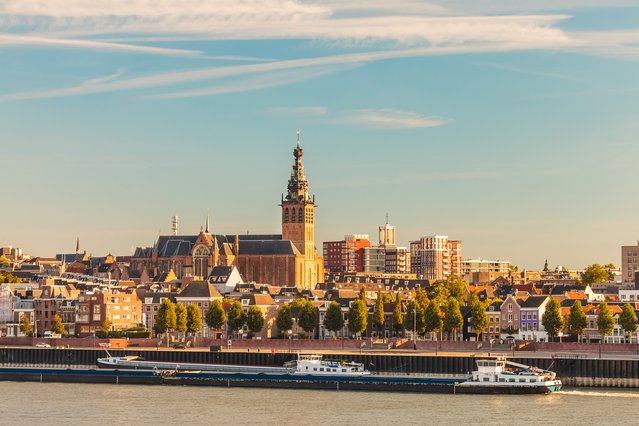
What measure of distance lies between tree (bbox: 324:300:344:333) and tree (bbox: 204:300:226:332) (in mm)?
11468

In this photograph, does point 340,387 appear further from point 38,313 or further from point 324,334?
point 38,313

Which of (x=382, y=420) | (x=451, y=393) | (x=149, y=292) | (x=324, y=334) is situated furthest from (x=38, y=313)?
(x=382, y=420)

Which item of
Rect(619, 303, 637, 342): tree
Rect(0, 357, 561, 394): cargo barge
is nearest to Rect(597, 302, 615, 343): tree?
Rect(619, 303, 637, 342): tree

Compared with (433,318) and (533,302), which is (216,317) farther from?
(533,302)

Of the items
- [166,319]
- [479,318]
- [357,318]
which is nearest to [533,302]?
[479,318]

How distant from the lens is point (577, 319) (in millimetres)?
142000

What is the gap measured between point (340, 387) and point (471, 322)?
45.7m

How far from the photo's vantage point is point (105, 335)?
154375 millimetres

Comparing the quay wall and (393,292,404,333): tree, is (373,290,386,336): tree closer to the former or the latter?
(393,292,404,333): tree

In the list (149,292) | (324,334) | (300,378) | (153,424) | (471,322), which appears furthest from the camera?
(149,292)

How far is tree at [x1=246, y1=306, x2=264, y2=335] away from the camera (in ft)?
516

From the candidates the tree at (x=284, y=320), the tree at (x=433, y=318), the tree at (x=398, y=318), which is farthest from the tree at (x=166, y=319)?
the tree at (x=433, y=318)

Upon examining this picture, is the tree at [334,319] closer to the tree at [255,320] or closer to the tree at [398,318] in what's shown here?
the tree at [398,318]

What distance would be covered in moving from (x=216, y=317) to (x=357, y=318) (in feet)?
52.5
